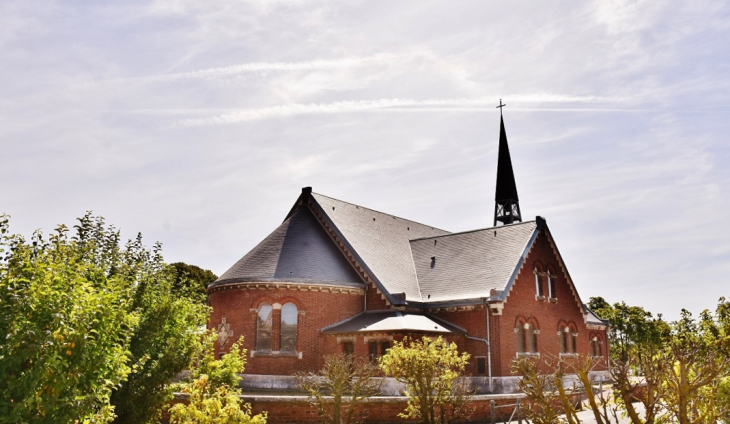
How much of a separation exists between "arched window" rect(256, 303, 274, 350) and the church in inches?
2.0

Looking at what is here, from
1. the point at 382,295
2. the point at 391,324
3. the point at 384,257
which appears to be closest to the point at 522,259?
the point at 384,257

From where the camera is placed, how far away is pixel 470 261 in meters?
34.6

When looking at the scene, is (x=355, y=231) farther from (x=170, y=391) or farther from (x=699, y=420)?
(x=699, y=420)

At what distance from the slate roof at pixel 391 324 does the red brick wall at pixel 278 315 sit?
0.78 m

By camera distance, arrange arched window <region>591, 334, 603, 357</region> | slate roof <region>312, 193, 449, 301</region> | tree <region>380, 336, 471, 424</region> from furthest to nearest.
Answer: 1. arched window <region>591, 334, 603, 357</region>
2. slate roof <region>312, 193, 449, 301</region>
3. tree <region>380, 336, 471, 424</region>

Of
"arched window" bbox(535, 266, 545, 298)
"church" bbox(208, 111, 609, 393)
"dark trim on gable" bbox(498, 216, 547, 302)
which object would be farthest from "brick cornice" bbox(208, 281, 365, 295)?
"arched window" bbox(535, 266, 545, 298)

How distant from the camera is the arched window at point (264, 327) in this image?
96.6 feet

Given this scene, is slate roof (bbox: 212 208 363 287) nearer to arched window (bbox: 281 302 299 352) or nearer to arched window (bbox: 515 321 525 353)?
arched window (bbox: 281 302 299 352)

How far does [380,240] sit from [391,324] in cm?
935

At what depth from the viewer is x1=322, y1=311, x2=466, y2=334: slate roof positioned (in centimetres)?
2792

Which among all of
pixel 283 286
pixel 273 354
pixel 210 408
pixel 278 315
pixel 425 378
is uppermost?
pixel 283 286

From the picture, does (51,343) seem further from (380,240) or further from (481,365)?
(380,240)

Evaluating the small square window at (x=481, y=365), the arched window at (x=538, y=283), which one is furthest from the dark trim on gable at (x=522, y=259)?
the small square window at (x=481, y=365)

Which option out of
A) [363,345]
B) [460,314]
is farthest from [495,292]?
[363,345]
